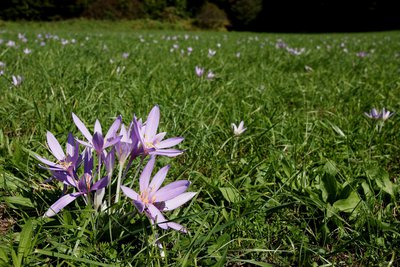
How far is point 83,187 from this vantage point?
97 centimetres

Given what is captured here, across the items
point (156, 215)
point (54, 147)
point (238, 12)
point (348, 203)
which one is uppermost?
point (238, 12)

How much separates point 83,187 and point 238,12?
39.9 meters

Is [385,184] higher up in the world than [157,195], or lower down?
lower down

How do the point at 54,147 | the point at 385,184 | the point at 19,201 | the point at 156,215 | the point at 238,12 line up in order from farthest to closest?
1. the point at 238,12
2. the point at 385,184
3. the point at 19,201
4. the point at 54,147
5. the point at 156,215

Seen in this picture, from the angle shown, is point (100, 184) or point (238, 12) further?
point (238, 12)

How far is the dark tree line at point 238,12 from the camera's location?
2980 cm

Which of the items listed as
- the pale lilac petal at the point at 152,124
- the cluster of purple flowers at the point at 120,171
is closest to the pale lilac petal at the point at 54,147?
the cluster of purple flowers at the point at 120,171

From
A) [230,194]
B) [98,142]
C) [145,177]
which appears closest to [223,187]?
[230,194]

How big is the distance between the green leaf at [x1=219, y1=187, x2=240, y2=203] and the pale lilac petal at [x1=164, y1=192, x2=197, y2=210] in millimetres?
364

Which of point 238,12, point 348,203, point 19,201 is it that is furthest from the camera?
point 238,12

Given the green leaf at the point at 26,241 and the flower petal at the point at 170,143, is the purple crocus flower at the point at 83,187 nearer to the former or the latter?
the green leaf at the point at 26,241

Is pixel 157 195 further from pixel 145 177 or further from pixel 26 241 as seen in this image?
pixel 26 241

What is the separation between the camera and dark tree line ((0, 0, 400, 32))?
29.8m

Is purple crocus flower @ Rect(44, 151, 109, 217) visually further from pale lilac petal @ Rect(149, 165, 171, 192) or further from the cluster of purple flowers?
pale lilac petal @ Rect(149, 165, 171, 192)
